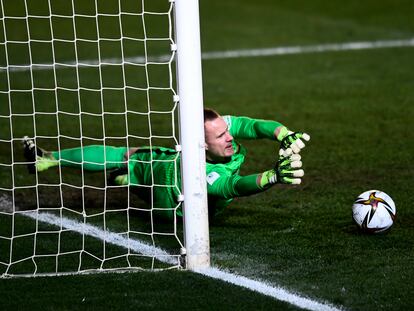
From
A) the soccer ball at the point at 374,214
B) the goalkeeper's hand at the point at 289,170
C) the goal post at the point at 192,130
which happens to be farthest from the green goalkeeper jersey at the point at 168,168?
the soccer ball at the point at 374,214

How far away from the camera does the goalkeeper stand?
19.4ft

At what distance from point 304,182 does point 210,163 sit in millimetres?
1423

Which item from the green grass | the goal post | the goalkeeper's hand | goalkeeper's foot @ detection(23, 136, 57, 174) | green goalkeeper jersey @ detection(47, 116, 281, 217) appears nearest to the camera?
the green grass

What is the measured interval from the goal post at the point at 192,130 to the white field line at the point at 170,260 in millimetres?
193

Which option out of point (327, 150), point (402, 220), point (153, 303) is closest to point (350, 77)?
point (327, 150)

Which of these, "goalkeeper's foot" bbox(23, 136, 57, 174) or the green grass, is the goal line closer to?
the green grass

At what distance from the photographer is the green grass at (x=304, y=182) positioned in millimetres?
5016

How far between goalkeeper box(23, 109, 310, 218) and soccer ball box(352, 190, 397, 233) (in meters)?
0.49

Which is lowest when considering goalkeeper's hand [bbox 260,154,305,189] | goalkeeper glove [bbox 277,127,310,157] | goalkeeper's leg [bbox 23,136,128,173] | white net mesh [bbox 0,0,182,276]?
white net mesh [bbox 0,0,182,276]

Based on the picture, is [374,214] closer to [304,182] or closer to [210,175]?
[210,175]

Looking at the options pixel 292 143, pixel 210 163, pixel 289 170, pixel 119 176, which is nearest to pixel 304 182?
pixel 210 163

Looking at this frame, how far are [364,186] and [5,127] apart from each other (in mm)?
4361

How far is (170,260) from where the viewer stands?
5.70 m

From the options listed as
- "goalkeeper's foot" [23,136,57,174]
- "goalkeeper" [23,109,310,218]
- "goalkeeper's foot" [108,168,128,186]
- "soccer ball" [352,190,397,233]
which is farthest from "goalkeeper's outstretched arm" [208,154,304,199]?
"goalkeeper's foot" [23,136,57,174]
